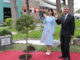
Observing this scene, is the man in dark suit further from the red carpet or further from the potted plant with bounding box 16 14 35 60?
the potted plant with bounding box 16 14 35 60

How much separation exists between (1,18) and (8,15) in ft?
11.3

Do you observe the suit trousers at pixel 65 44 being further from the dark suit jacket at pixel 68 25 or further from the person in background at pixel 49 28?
the person in background at pixel 49 28

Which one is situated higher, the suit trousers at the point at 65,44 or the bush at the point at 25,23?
the bush at the point at 25,23

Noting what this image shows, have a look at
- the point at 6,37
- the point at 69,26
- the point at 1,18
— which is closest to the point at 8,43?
the point at 6,37

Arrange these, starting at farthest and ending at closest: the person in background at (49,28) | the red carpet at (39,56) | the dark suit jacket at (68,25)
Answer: the person in background at (49,28), the red carpet at (39,56), the dark suit jacket at (68,25)

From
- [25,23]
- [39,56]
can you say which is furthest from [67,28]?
[39,56]

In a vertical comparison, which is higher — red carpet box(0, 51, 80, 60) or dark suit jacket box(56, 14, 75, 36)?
dark suit jacket box(56, 14, 75, 36)

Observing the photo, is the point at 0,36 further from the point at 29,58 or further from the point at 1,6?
the point at 1,6

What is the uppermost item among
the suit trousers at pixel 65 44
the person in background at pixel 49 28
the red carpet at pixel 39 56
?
the person in background at pixel 49 28

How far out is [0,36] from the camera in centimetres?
671

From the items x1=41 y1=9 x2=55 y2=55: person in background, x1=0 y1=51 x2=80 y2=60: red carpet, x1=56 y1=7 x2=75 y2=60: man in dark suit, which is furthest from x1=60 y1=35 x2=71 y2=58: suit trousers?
x1=41 y1=9 x2=55 y2=55: person in background

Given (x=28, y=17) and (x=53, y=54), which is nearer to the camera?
(x=28, y=17)

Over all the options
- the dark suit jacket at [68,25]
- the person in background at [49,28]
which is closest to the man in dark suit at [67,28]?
the dark suit jacket at [68,25]

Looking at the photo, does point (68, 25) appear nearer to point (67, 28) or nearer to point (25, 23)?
point (67, 28)
